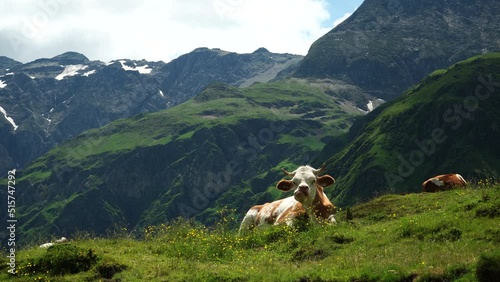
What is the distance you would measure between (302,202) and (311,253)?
14.3ft

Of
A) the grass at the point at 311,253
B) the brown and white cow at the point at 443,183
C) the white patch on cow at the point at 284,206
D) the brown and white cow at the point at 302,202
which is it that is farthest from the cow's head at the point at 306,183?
the brown and white cow at the point at 443,183

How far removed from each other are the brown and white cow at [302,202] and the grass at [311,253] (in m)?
1.31

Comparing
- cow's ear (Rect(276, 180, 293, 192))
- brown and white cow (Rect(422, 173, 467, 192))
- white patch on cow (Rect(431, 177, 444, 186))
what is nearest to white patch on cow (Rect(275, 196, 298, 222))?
cow's ear (Rect(276, 180, 293, 192))

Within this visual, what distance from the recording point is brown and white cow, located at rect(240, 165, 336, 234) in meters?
20.5

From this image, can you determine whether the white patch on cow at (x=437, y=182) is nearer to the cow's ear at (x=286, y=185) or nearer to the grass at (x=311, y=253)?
the grass at (x=311, y=253)

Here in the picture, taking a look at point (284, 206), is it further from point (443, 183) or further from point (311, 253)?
point (443, 183)

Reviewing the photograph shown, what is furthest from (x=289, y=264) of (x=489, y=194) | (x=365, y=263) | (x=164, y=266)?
(x=489, y=194)

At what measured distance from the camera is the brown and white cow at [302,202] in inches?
809

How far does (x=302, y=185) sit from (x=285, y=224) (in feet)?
5.93

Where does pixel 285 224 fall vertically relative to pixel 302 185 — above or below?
below

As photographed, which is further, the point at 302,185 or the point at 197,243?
the point at 302,185

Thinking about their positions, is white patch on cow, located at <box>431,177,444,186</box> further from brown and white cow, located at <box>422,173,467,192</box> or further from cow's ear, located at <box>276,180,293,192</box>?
cow's ear, located at <box>276,180,293,192</box>

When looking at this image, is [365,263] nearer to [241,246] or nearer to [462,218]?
[462,218]

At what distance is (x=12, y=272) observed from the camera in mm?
16391
